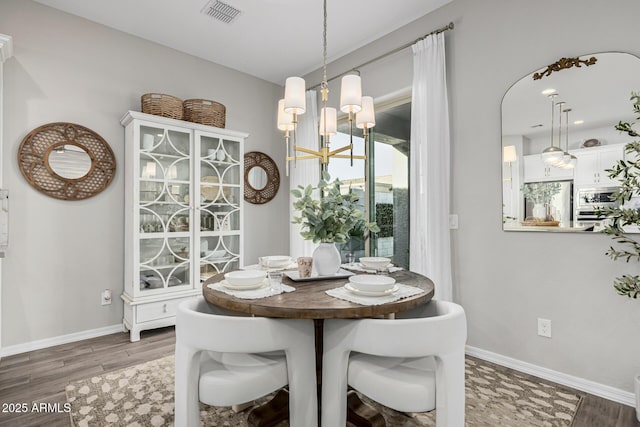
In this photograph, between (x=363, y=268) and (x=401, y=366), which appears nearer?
(x=401, y=366)

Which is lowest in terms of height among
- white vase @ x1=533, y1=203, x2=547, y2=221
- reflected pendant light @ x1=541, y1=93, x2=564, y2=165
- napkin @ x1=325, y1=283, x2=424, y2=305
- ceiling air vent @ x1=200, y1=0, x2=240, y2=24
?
napkin @ x1=325, y1=283, x2=424, y2=305

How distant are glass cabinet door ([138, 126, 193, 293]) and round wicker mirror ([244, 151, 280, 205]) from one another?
2.93 ft

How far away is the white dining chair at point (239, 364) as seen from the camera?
1.29 metres

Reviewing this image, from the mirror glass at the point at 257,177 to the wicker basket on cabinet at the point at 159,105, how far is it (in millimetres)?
1143

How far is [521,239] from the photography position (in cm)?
228

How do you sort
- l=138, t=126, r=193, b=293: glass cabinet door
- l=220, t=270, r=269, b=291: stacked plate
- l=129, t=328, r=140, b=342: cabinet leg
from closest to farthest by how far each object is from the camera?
l=220, t=270, r=269, b=291: stacked plate → l=129, t=328, r=140, b=342: cabinet leg → l=138, t=126, r=193, b=293: glass cabinet door

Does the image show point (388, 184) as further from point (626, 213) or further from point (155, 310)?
point (155, 310)

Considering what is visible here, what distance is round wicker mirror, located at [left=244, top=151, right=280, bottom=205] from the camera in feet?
13.0

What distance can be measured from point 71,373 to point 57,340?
691mm

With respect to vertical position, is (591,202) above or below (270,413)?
above

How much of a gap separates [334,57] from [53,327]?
3.67m

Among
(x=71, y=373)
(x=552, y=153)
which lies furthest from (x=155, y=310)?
(x=552, y=153)

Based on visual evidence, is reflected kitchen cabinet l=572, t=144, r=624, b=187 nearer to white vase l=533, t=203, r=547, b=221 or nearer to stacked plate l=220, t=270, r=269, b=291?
Answer: white vase l=533, t=203, r=547, b=221

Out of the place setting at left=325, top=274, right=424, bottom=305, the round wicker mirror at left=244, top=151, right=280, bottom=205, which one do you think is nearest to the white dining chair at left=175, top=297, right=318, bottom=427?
the place setting at left=325, top=274, right=424, bottom=305
